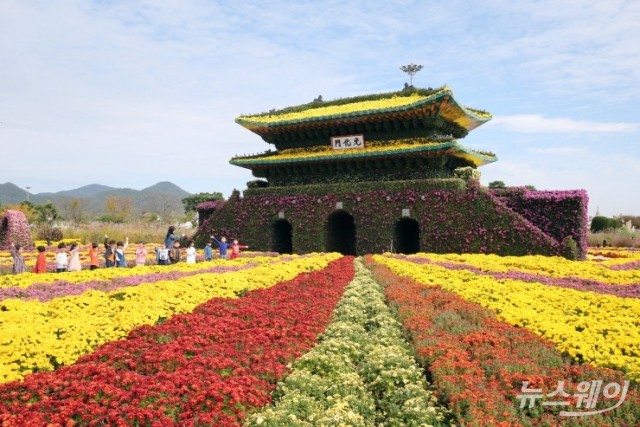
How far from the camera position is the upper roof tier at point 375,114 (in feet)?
104

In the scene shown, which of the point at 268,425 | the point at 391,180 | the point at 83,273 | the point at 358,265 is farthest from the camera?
the point at 391,180

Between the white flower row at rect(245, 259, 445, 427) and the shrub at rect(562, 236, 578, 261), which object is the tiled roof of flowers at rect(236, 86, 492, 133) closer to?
the shrub at rect(562, 236, 578, 261)

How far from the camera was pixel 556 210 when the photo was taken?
90.3ft

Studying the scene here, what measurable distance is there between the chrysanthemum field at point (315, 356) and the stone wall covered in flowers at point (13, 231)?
22145 mm

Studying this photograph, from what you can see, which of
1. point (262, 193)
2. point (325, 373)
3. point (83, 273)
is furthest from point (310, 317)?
point (262, 193)

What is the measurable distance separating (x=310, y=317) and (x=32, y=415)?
21.1 feet

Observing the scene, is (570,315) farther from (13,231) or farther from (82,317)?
(13,231)

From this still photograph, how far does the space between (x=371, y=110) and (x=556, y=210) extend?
43.7 feet

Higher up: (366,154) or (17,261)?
(366,154)

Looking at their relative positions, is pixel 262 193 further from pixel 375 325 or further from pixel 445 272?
pixel 375 325

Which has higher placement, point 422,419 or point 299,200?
point 299,200

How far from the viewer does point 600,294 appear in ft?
45.3

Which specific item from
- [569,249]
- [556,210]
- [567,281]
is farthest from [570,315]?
[556,210]

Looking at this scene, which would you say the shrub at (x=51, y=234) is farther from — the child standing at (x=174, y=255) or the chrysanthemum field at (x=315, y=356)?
the chrysanthemum field at (x=315, y=356)
